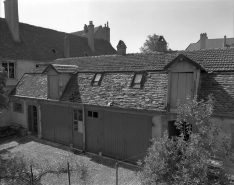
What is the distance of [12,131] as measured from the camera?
15.9 m

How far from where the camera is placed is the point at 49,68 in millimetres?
13547

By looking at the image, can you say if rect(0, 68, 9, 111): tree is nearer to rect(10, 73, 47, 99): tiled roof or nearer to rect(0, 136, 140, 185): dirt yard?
rect(10, 73, 47, 99): tiled roof

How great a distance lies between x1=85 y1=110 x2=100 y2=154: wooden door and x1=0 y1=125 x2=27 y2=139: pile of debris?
6.66m

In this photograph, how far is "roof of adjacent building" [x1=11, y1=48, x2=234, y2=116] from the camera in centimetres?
913

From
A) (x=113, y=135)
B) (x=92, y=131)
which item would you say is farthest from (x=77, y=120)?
(x=113, y=135)

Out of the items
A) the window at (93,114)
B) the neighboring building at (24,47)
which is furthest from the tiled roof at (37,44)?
the window at (93,114)

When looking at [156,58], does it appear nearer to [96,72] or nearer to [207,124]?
[96,72]

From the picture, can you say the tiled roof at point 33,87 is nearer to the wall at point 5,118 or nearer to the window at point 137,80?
the wall at point 5,118

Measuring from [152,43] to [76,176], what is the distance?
128ft

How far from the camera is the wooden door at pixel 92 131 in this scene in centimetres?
1155

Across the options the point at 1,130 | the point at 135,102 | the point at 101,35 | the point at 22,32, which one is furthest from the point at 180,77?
the point at 101,35

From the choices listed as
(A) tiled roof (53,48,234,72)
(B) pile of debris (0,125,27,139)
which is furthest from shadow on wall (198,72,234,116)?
(B) pile of debris (0,125,27,139)

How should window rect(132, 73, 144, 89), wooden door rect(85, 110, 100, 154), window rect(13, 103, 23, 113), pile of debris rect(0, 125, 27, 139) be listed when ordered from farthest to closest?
window rect(13, 103, 23, 113)
pile of debris rect(0, 125, 27, 139)
wooden door rect(85, 110, 100, 154)
window rect(132, 73, 144, 89)

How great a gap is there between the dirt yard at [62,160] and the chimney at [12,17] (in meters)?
12.2
